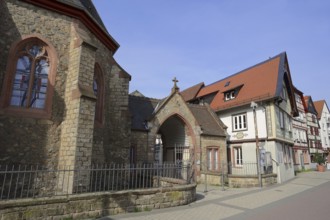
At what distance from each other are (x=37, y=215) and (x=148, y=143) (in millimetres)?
9992

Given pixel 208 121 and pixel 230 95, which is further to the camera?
pixel 230 95

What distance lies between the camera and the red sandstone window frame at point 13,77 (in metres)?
8.41

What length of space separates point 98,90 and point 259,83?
1545 cm

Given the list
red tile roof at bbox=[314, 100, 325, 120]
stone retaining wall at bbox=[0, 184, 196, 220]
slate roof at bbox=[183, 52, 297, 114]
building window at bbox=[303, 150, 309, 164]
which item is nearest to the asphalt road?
stone retaining wall at bbox=[0, 184, 196, 220]

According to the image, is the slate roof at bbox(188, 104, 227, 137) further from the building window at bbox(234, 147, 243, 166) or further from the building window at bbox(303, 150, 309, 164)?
the building window at bbox(303, 150, 309, 164)

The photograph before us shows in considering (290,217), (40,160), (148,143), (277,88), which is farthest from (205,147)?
(40,160)

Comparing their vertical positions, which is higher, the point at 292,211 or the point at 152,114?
the point at 152,114

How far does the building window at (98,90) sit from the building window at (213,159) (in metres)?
10.2

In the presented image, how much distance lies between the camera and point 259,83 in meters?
21.5

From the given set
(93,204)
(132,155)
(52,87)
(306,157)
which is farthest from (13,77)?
(306,157)

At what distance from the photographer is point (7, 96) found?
8477mm

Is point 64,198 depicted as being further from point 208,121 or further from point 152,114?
point 208,121

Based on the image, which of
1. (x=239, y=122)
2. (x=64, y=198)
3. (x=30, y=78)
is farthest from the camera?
(x=239, y=122)

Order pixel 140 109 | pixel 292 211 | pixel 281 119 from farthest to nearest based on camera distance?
pixel 281 119 < pixel 140 109 < pixel 292 211
